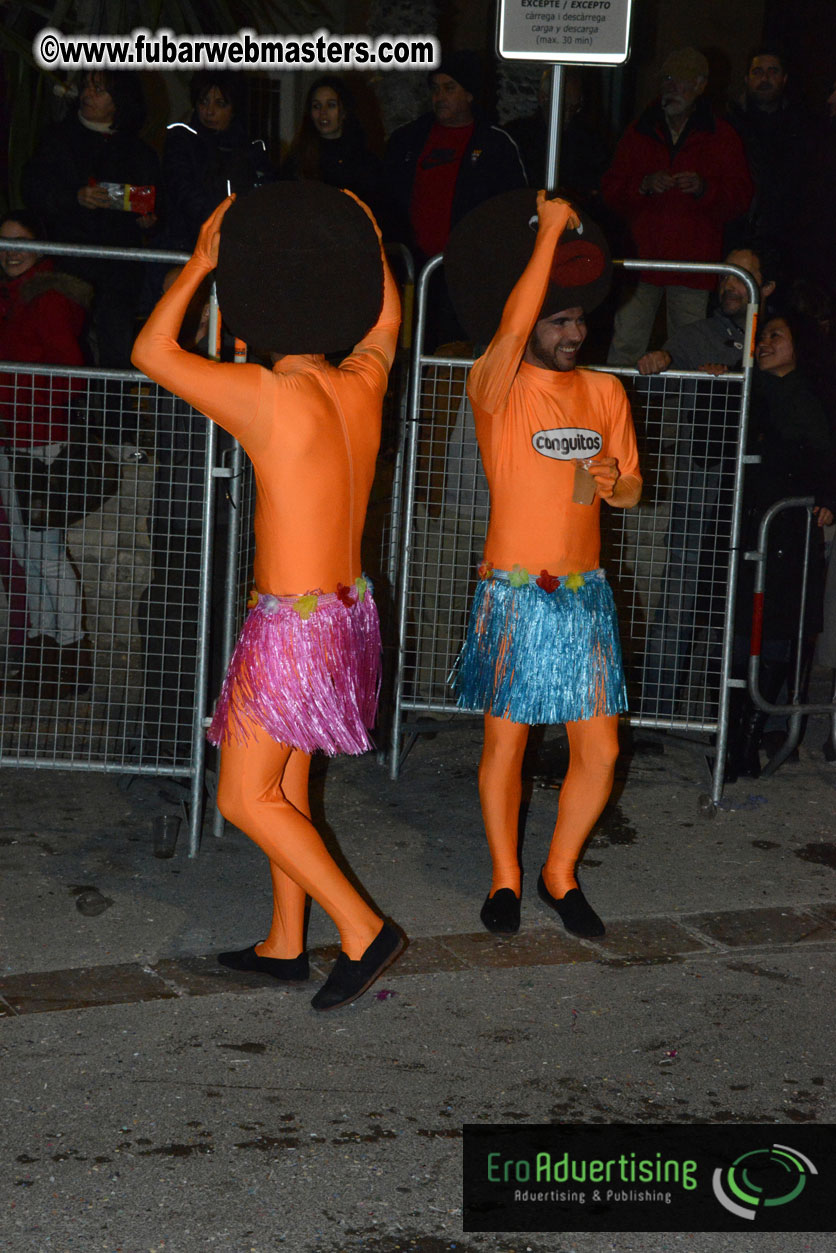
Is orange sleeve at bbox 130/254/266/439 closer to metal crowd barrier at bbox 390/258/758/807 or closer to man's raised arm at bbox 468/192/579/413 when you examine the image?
man's raised arm at bbox 468/192/579/413

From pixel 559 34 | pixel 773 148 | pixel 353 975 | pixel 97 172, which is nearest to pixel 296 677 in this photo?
pixel 353 975

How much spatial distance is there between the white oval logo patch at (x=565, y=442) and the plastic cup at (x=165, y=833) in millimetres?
2085

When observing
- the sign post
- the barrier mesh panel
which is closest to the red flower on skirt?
the sign post

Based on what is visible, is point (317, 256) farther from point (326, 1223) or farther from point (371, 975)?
point (326, 1223)

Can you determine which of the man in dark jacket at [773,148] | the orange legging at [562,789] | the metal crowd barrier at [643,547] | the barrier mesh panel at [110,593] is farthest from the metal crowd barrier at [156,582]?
the man in dark jacket at [773,148]

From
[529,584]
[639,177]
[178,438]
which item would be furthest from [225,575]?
[639,177]

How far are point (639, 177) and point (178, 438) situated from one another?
3.51 metres

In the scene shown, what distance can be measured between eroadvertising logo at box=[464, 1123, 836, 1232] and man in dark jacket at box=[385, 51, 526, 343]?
544cm

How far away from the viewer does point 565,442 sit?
14.8ft

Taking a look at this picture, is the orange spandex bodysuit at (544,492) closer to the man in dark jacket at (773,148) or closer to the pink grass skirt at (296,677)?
the pink grass skirt at (296,677)

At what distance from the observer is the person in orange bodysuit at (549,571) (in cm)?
450

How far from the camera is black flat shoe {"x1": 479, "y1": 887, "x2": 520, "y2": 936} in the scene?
4785mm

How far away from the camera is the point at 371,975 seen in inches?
165

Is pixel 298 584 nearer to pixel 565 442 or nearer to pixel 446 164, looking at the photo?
pixel 565 442
